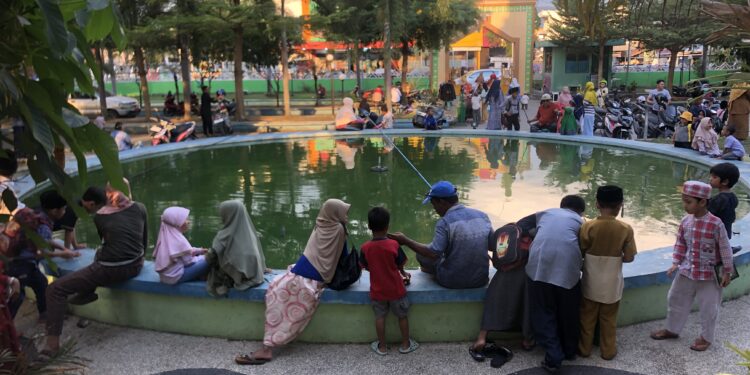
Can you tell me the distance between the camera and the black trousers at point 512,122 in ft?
56.9

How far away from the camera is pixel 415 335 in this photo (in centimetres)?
482

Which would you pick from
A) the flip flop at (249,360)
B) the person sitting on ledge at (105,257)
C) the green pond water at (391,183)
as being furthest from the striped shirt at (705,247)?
the person sitting on ledge at (105,257)

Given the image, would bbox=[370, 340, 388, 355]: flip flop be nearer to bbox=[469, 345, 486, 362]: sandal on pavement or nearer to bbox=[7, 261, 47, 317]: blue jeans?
bbox=[469, 345, 486, 362]: sandal on pavement

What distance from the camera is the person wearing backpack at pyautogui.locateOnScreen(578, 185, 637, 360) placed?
4.21 meters

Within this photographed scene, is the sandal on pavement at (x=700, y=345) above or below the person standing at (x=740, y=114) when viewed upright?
below

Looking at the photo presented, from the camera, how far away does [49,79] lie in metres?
2.68

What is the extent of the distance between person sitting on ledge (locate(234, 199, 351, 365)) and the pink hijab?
2.81 ft

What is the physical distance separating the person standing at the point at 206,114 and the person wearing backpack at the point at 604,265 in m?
16.2

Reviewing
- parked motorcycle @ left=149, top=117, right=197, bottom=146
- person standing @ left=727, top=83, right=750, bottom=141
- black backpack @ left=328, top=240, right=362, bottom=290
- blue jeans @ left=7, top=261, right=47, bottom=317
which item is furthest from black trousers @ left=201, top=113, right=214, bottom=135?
black backpack @ left=328, top=240, right=362, bottom=290

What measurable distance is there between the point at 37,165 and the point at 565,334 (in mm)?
3526

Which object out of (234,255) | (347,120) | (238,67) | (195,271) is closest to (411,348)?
(234,255)

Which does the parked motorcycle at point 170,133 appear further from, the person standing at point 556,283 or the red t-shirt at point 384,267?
the person standing at point 556,283

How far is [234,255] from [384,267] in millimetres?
1188

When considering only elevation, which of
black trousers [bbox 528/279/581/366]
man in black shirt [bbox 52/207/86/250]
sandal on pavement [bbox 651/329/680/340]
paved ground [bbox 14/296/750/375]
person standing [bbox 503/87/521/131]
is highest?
person standing [bbox 503/87/521/131]
